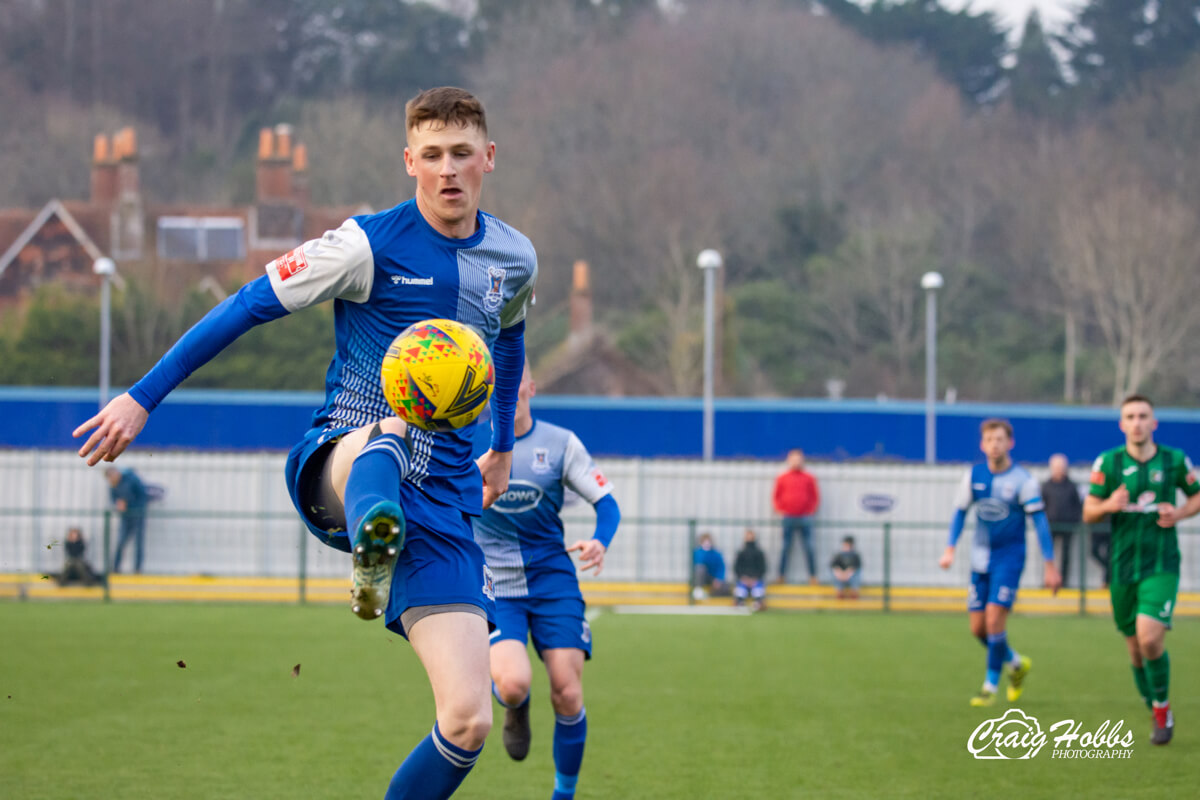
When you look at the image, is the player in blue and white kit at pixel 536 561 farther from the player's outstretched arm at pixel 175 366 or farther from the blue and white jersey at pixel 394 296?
the player's outstretched arm at pixel 175 366

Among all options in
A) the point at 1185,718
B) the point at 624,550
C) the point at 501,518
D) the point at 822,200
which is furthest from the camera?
the point at 822,200

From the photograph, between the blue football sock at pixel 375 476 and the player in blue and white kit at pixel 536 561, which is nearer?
the blue football sock at pixel 375 476

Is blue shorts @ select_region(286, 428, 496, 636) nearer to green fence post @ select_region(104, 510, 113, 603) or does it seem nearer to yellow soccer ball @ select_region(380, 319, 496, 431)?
yellow soccer ball @ select_region(380, 319, 496, 431)

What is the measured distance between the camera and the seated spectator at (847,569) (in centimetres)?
1891

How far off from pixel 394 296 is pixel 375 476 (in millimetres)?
683

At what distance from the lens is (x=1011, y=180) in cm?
6059

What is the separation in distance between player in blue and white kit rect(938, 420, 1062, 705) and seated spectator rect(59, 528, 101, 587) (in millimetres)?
12246

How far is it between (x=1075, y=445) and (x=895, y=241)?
64.4ft

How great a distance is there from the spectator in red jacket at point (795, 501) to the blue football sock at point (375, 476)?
1547 cm

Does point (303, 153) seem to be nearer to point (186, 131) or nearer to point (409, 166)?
point (186, 131)

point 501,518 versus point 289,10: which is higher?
point 289,10

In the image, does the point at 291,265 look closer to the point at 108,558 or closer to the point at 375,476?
the point at 375,476

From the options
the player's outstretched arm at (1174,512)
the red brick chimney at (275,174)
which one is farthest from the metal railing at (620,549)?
the red brick chimney at (275,174)

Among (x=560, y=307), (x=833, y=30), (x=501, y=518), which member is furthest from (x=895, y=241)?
(x=501, y=518)
